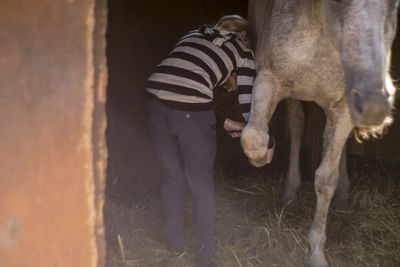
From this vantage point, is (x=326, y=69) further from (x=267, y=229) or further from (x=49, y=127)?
(x=49, y=127)

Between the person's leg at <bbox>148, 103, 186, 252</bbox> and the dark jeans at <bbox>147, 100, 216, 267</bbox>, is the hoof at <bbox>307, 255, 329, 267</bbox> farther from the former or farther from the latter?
the person's leg at <bbox>148, 103, 186, 252</bbox>

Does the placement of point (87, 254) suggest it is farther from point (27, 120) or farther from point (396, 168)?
point (396, 168)

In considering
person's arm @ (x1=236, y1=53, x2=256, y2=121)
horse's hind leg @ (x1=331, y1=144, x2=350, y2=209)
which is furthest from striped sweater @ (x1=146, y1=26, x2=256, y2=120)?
horse's hind leg @ (x1=331, y1=144, x2=350, y2=209)

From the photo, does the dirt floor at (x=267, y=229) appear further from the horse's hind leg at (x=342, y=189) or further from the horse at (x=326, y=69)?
the horse at (x=326, y=69)

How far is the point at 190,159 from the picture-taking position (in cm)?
254

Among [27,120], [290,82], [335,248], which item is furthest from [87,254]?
[335,248]

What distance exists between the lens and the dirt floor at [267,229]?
277 cm

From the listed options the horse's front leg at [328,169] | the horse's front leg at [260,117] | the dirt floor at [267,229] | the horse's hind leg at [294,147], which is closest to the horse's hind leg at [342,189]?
the dirt floor at [267,229]

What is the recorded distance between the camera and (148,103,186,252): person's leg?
257cm

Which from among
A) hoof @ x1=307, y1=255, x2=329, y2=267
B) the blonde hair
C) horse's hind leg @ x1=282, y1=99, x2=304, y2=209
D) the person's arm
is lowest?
hoof @ x1=307, y1=255, x2=329, y2=267

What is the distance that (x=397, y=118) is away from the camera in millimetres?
4035

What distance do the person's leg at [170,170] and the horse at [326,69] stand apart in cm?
52

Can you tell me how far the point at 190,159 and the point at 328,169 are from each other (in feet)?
3.02

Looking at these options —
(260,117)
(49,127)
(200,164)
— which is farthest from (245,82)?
(49,127)
